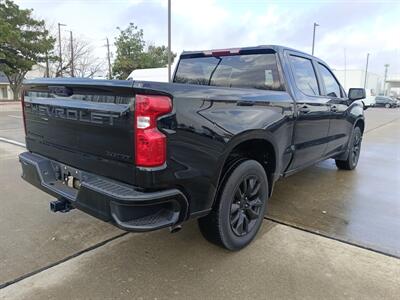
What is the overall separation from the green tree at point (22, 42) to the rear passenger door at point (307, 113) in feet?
113

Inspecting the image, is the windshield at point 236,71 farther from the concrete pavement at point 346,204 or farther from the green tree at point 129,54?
the green tree at point 129,54

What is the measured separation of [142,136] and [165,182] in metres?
0.35

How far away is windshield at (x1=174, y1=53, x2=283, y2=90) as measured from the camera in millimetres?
3740

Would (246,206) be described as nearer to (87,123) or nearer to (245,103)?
(245,103)

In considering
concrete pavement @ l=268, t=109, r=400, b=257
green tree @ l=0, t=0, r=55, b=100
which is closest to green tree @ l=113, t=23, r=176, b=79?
green tree @ l=0, t=0, r=55, b=100

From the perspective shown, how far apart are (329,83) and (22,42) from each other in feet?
116

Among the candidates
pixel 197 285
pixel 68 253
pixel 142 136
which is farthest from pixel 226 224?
pixel 68 253

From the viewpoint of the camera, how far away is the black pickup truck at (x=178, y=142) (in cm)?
228

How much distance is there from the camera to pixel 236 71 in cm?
395

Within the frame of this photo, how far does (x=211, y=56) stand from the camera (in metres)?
4.26

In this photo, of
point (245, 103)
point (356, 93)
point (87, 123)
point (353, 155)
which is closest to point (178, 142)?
point (87, 123)

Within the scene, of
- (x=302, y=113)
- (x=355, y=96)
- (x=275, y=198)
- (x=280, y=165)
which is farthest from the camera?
(x=355, y=96)

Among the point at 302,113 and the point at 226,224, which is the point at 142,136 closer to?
the point at 226,224

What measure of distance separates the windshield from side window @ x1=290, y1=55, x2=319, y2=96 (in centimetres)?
38
